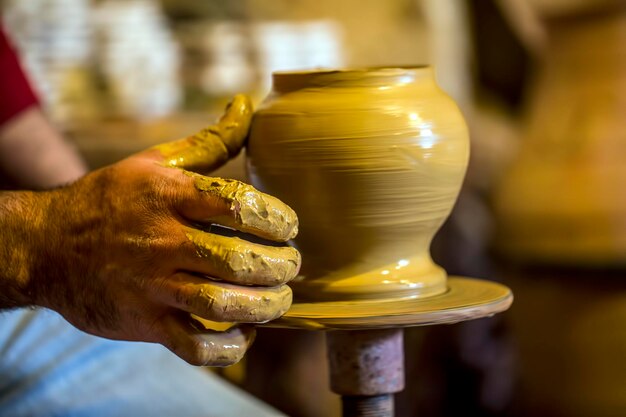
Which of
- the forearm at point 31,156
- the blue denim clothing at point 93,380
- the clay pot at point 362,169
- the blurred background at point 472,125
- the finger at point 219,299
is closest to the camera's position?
the finger at point 219,299

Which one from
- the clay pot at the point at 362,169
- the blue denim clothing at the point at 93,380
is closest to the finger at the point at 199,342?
the clay pot at the point at 362,169

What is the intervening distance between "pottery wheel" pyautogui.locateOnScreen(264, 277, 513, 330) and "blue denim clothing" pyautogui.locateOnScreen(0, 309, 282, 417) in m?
0.32

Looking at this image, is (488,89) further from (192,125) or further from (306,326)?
(306,326)

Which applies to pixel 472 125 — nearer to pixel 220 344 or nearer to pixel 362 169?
pixel 362 169

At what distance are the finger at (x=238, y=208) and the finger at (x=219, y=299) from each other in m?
0.05

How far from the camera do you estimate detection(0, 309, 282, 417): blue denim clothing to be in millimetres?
1141

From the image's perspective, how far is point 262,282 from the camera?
30.7 inches

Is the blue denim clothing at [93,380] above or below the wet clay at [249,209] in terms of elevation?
below

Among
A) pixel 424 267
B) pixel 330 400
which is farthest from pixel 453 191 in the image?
pixel 330 400

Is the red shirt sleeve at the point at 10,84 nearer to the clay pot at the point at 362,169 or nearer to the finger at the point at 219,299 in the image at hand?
the clay pot at the point at 362,169

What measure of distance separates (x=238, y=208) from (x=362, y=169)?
0.49 feet

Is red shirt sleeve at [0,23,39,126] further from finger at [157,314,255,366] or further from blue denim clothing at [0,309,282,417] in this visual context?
finger at [157,314,255,366]

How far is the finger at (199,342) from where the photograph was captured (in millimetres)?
783

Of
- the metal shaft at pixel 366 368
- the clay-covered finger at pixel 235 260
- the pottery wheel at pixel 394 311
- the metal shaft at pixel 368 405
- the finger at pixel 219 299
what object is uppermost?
the clay-covered finger at pixel 235 260
